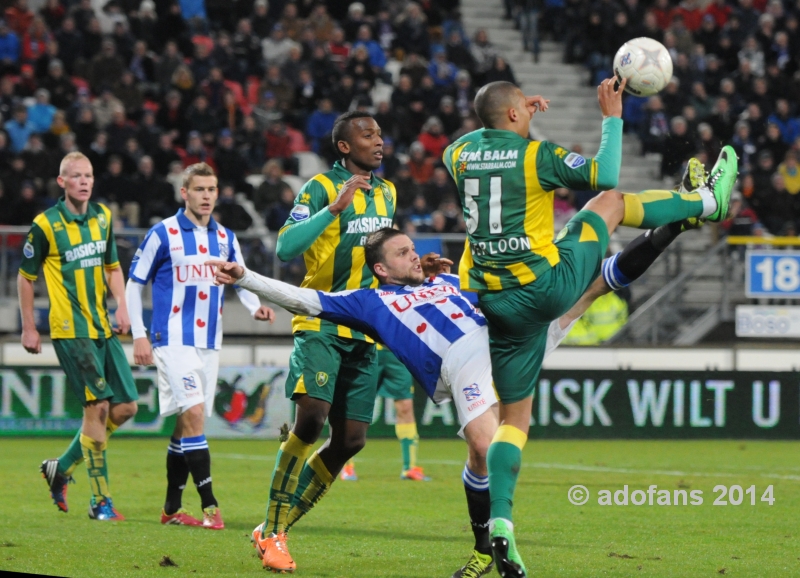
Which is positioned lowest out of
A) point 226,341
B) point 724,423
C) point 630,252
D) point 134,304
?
point 724,423

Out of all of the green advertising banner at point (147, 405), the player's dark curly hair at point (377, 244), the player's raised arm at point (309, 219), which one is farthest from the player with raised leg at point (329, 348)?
the green advertising banner at point (147, 405)

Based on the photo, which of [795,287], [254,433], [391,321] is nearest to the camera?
[391,321]

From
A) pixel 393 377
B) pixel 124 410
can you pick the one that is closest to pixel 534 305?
pixel 124 410

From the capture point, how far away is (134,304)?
27.0ft

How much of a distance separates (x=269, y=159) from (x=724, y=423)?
7.78 meters

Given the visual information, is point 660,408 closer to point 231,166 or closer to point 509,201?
point 231,166

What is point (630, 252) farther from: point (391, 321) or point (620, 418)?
point (620, 418)

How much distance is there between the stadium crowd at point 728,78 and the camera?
742 inches

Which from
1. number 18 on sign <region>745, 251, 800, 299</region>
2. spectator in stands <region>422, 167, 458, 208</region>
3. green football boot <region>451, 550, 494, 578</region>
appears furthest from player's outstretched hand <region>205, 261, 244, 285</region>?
spectator in stands <region>422, 167, 458, 208</region>

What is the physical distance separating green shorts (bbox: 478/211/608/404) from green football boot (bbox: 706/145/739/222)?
2.03 feet

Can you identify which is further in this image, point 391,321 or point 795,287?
point 795,287

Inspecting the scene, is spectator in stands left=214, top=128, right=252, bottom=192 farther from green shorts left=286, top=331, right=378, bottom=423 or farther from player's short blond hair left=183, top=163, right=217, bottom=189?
green shorts left=286, top=331, right=378, bottom=423

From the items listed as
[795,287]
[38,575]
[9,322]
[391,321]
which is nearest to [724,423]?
[795,287]

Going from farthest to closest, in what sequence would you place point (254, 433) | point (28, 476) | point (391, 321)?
point (254, 433) < point (28, 476) < point (391, 321)
